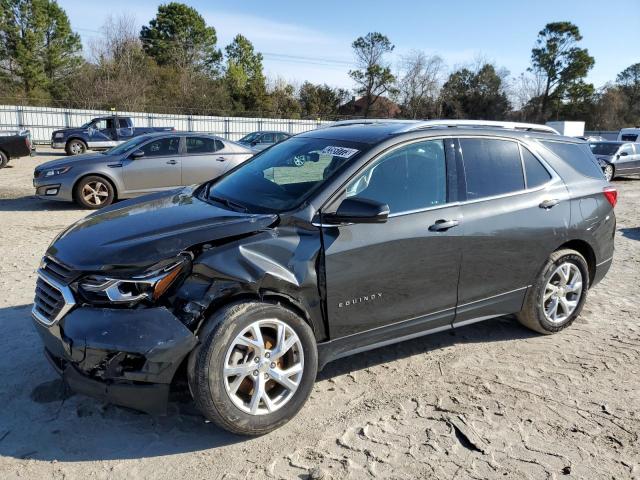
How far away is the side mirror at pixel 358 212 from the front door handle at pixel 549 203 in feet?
5.59

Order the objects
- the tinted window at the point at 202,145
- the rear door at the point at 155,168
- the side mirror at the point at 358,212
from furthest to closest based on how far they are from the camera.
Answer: the tinted window at the point at 202,145 → the rear door at the point at 155,168 → the side mirror at the point at 358,212

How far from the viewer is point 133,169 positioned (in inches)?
408

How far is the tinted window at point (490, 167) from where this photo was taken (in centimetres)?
401

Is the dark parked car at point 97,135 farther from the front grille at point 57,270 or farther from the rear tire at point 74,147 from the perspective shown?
the front grille at point 57,270

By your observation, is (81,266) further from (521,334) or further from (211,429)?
(521,334)

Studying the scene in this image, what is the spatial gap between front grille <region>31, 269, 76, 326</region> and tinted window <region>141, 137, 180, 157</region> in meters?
7.70

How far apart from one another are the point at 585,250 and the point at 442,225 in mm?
1896

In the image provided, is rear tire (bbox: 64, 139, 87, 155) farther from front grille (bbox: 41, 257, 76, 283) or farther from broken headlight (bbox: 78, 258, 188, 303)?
broken headlight (bbox: 78, 258, 188, 303)

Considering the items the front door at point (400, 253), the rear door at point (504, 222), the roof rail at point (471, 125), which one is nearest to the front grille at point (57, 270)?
the front door at point (400, 253)

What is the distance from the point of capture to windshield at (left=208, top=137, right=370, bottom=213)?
3.55 metres

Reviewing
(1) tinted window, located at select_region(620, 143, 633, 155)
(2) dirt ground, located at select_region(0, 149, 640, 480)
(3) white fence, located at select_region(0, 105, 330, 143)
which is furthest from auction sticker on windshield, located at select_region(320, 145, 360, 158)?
(3) white fence, located at select_region(0, 105, 330, 143)

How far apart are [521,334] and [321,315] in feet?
7.64

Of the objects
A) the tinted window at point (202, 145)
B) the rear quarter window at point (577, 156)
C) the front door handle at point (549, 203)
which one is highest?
the rear quarter window at point (577, 156)

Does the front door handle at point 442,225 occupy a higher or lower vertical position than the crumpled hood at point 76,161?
higher
